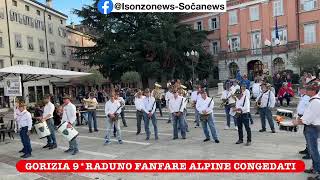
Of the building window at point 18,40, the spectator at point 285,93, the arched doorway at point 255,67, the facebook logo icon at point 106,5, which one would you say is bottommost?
the spectator at point 285,93

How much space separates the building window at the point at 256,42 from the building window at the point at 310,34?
5.15m

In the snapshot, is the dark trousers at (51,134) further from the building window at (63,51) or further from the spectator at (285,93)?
the building window at (63,51)

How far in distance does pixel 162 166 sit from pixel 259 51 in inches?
1410

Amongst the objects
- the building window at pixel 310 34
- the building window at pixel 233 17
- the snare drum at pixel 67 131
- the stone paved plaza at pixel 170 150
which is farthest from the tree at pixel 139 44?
the snare drum at pixel 67 131

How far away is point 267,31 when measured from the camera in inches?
1661

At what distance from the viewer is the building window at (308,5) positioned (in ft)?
127

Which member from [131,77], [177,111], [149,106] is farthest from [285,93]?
[131,77]

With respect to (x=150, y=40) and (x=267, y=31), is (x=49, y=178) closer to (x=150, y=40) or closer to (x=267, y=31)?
(x=150, y=40)

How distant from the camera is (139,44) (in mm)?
38000

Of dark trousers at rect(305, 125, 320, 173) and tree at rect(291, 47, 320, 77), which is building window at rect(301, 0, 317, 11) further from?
dark trousers at rect(305, 125, 320, 173)

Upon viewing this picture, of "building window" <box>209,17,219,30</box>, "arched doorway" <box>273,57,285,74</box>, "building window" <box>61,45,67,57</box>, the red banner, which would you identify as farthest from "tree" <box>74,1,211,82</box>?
the red banner

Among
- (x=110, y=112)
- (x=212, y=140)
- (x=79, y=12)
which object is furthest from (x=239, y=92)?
(x=79, y=12)

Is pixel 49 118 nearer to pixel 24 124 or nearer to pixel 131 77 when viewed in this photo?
pixel 24 124

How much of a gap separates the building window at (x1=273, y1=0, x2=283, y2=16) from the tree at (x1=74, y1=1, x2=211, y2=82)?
29.8ft
